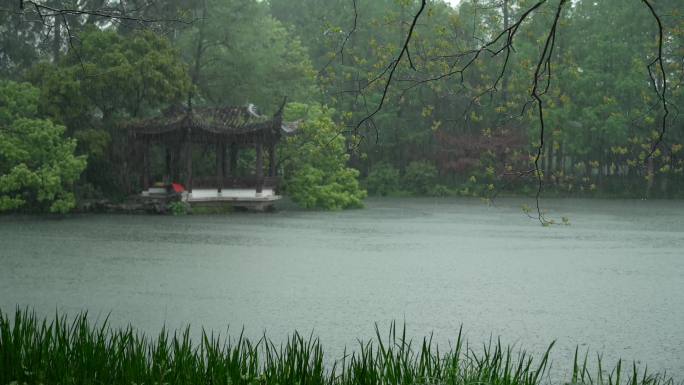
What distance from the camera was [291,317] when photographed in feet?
23.2

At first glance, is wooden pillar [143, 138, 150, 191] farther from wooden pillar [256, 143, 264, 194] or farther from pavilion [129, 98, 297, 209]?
wooden pillar [256, 143, 264, 194]

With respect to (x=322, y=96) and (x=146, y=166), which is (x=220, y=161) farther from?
(x=322, y=96)

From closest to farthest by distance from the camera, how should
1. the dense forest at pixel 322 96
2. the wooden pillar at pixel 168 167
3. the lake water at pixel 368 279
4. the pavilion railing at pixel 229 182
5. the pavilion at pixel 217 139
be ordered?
the lake water at pixel 368 279 < the dense forest at pixel 322 96 < the pavilion at pixel 217 139 < the pavilion railing at pixel 229 182 < the wooden pillar at pixel 168 167

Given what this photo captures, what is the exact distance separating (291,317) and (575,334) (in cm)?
245

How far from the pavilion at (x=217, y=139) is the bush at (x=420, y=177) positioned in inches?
480

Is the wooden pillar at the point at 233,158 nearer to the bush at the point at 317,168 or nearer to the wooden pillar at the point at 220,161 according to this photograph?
the wooden pillar at the point at 220,161

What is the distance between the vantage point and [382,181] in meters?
34.1

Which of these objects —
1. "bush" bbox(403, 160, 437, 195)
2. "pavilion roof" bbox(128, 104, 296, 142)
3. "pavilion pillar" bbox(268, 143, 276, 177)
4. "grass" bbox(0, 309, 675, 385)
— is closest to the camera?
"grass" bbox(0, 309, 675, 385)

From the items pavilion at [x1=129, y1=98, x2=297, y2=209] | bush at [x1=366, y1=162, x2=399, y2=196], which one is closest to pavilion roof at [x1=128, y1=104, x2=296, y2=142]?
pavilion at [x1=129, y1=98, x2=297, y2=209]

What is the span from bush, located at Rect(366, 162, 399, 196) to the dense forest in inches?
2.2

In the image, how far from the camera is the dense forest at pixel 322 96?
64.2 ft

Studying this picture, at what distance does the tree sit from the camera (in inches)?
727

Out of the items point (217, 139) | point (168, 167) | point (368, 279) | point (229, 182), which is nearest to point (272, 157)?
point (229, 182)

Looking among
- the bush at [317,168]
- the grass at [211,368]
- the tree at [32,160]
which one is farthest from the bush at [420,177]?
the grass at [211,368]
